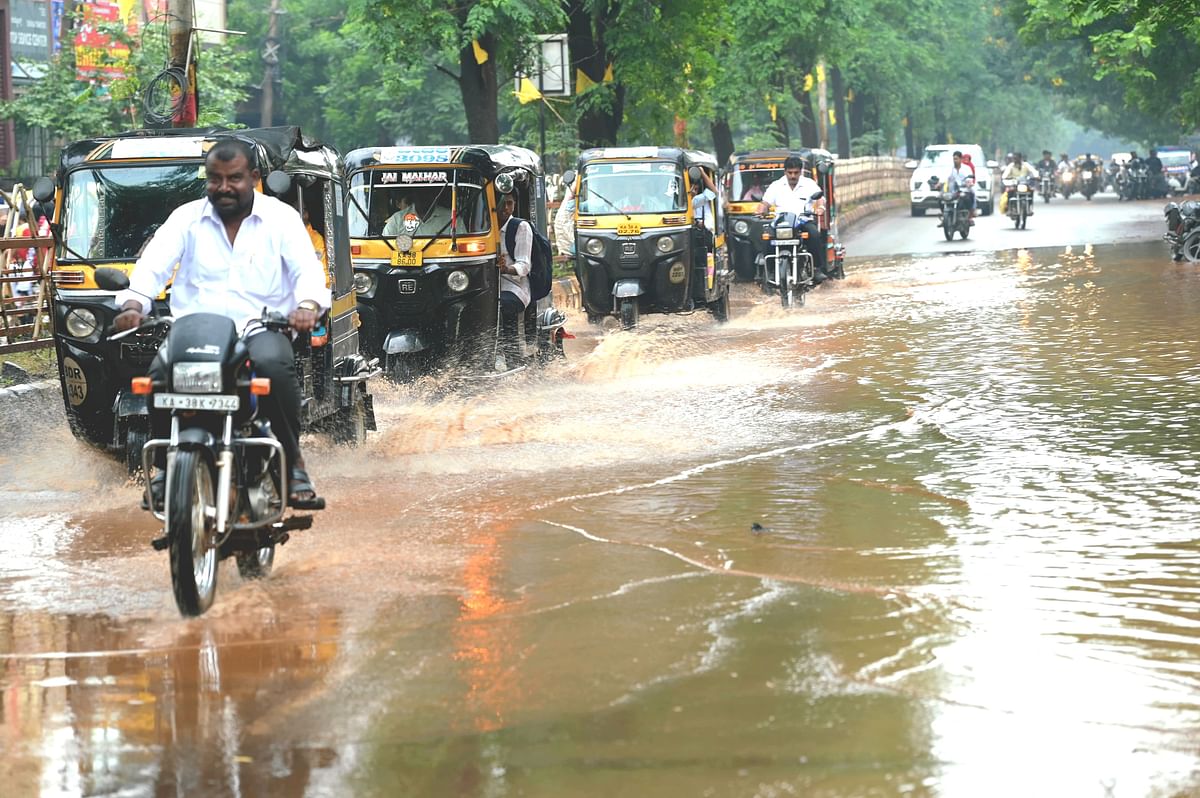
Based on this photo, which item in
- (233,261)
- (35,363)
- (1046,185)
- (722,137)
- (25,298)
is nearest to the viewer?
(233,261)

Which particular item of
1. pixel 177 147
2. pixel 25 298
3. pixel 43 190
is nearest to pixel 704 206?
pixel 25 298

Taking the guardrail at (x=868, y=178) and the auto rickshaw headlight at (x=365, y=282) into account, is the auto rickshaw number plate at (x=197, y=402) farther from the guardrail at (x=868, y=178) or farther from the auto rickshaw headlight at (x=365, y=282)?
the guardrail at (x=868, y=178)

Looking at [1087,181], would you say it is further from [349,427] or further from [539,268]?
[349,427]

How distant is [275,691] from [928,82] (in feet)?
223

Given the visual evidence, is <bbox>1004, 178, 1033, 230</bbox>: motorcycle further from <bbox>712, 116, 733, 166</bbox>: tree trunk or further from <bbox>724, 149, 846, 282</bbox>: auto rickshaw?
<bbox>724, 149, 846, 282</bbox>: auto rickshaw

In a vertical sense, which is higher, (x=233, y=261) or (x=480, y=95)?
(x=480, y=95)

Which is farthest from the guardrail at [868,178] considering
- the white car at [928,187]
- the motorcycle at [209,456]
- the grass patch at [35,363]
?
the motorcycle at [209,456]

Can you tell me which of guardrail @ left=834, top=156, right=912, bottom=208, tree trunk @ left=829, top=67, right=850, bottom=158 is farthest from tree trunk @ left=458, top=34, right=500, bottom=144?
tree trunk @ left=829, top=67, right=850, bottom=158

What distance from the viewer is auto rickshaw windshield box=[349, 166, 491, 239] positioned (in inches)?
564

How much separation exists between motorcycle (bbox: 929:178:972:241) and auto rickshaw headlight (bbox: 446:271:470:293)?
821 inches

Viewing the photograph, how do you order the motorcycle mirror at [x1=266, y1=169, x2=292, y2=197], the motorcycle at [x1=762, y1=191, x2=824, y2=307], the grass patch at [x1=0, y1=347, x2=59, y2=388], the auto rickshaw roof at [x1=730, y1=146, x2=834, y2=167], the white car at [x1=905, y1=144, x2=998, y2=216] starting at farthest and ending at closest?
the white car at [x1=905, y1=144, x2=998, y2=216]
the auto rickshaw roof at [x1=730, y1=146, x2=834, y2=167]
the motorcycle at [x1=762, y1=191, x2=824, y2=307]
the grass patch at [x1=0, y1=347, x2=59, y2=388]
the motorcycle mirror at [x1=266, y1=169, x2=292, y2=197]

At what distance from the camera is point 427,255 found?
14164mm

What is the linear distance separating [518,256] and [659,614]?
8.81 m

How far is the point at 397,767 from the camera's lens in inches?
176
